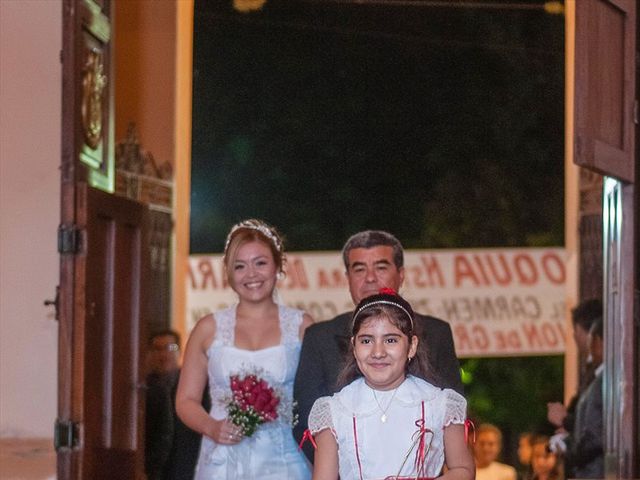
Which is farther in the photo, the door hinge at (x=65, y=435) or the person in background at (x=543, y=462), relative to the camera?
the person in background at (x=543, y=462)

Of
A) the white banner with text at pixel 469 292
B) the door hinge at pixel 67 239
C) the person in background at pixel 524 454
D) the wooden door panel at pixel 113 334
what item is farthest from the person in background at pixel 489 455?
the door hinge at pixel 67 239

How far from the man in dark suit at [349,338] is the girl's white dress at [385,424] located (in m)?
0.17

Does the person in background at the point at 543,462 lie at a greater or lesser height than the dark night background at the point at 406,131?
lesser

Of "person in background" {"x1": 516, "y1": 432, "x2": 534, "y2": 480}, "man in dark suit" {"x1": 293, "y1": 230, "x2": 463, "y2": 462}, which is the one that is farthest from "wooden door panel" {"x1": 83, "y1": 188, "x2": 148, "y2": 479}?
"person in background" {"x1": 516, "y1": 432, "x2": 534, "y2": 480}

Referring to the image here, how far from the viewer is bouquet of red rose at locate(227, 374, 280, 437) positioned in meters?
4.90

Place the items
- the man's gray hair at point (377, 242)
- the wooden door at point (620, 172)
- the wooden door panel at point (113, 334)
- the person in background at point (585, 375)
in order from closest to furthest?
the man's gray hair at point (377, 242)
the wooden door at point (620, 172)
the wooden door panel at point (113, 334)
the person in background at point (585, 375)

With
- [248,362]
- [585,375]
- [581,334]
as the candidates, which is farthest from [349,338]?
[585,375]

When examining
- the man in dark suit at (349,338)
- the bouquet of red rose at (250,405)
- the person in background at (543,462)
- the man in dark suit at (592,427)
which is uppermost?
the man in dark suit at (349,338)

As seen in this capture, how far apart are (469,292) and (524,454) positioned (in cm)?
116

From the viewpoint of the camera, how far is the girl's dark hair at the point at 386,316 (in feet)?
12.6

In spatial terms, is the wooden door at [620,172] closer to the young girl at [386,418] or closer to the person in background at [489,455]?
the young girl at [386,418]

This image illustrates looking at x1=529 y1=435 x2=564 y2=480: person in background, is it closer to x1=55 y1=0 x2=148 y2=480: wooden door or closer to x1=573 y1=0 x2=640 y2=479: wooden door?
x1=573 y1=0 x2=640 y2=479: wooden door

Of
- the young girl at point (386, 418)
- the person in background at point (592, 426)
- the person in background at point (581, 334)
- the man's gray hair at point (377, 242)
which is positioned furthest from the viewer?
the person in background at point (581, 334)

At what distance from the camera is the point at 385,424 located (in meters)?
3.80
